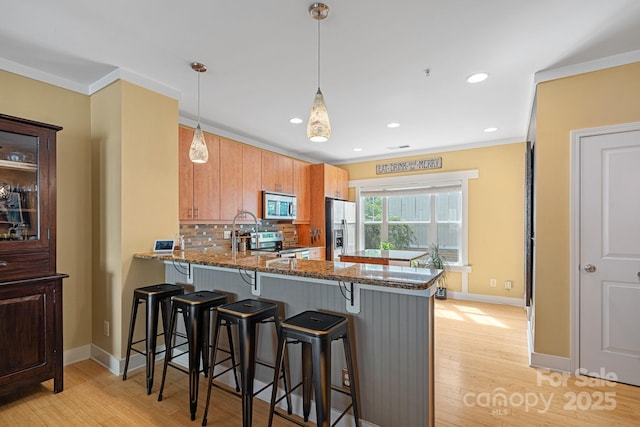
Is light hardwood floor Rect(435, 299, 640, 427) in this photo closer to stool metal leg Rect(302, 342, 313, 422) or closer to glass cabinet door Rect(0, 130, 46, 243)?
stool metal leg Rect(302, 342, 313, 422)

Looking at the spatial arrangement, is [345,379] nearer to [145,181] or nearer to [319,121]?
[319,121]

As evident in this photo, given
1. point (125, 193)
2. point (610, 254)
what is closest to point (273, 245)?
point (125, 193)

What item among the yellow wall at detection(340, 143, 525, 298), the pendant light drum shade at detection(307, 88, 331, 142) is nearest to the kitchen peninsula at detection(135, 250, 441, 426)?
the pendant light drum shade at detection(307, 88, 331, 142)

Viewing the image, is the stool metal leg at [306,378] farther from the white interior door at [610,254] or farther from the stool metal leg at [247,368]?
the white interior door at [610,254]

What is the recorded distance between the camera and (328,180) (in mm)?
5773

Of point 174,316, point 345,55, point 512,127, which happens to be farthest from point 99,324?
point 512,127

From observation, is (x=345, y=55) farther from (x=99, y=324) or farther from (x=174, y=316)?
Answer: (x=99, y=324)

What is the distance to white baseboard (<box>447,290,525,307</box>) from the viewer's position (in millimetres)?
4832

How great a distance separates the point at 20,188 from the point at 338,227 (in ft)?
14.2

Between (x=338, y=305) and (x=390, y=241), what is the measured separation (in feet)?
14.0

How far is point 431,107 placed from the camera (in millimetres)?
3549

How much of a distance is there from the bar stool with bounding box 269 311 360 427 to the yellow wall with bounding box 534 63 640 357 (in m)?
2.00

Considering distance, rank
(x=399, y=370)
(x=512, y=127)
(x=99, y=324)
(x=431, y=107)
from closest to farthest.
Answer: (x=399, y=370)
(x=99, y=324)
(x=431, y=107)
(x=512, y=127)

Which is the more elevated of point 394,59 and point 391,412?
point 394,59
